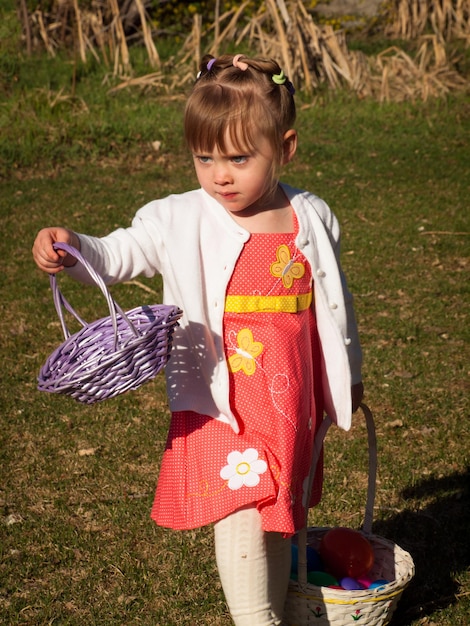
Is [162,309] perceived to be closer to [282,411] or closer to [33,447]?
[282,411]

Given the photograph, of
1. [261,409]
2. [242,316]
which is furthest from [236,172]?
[261,409]

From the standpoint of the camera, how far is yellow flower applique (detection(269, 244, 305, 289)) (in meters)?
2.45

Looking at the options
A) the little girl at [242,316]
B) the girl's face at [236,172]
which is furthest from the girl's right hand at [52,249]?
the girl's face at [236,172]

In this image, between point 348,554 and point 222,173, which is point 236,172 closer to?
point 222,173

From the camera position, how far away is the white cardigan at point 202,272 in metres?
2.39

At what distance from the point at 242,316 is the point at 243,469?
0.43 m

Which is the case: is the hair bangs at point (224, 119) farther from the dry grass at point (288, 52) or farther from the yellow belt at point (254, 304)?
the dry grass at point (288, 52)

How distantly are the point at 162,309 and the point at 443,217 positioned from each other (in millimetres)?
5086

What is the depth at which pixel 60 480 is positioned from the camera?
3879 millimetres

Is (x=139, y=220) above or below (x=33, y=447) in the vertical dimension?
above

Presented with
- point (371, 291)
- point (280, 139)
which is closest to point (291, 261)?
point (280, 139)

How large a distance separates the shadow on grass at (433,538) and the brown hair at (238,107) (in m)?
1.70

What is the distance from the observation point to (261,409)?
2.41 metres

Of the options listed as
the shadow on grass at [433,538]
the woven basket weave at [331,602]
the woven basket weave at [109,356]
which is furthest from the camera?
the shadow on grass at [433,538]
